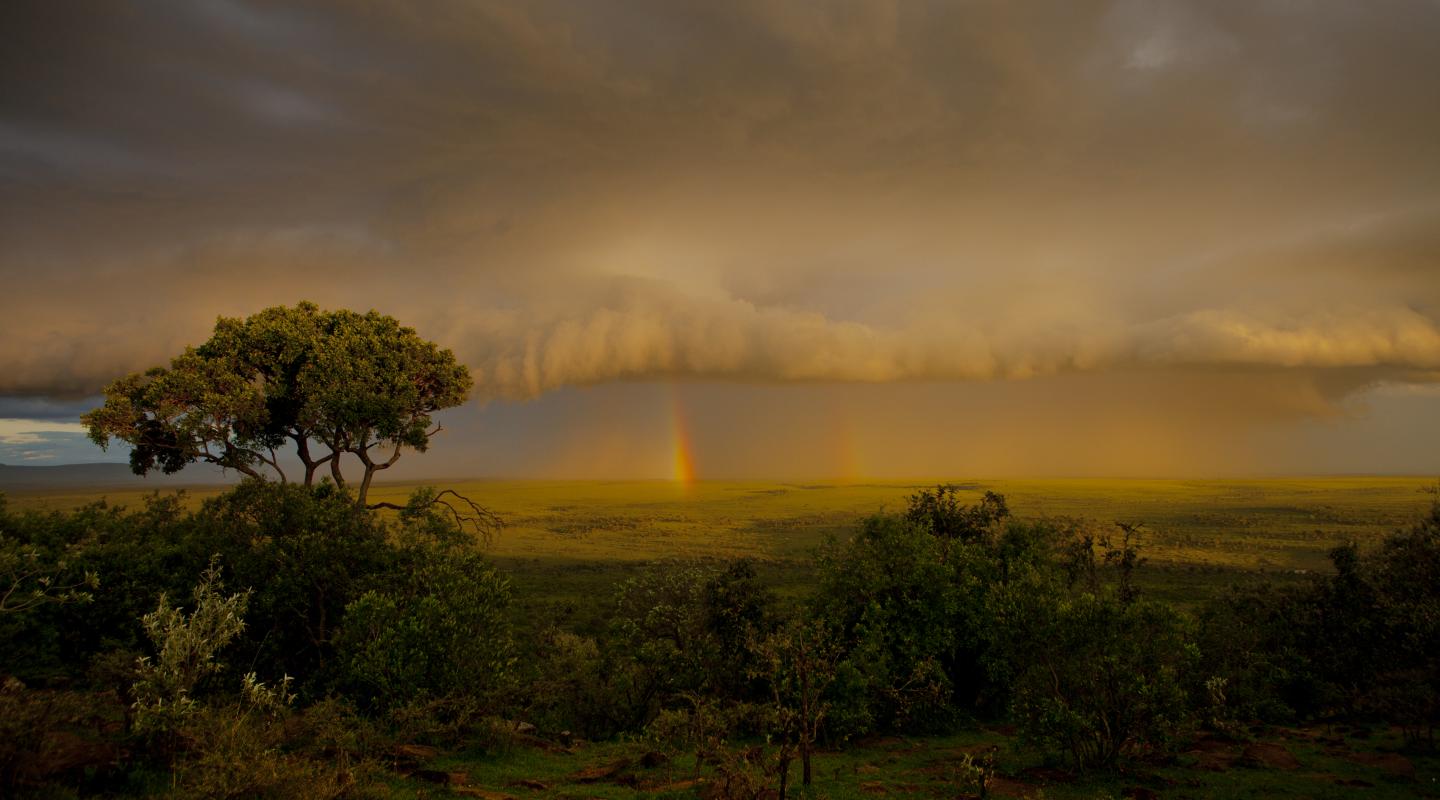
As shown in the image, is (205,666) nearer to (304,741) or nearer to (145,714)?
(145,714)

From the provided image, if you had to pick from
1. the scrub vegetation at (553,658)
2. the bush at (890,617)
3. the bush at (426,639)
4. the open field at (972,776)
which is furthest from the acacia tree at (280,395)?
the bush at (890,617)

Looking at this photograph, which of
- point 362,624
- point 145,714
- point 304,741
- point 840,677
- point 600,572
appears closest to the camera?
point 145,714

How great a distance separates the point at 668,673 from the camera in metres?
34.6

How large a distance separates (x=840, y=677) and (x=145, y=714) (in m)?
25.7

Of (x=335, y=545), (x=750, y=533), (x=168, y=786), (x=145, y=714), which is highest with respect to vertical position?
(x=335, y=545)

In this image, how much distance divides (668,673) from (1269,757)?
90.3ft

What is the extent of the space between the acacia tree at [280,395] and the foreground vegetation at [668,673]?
3.66 m

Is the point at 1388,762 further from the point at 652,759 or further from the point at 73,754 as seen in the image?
the point at 73,754

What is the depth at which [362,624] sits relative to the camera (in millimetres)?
26234

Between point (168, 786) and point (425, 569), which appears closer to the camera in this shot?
point (168, 786)

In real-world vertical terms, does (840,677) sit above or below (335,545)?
below

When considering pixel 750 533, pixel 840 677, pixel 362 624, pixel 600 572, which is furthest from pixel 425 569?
pixel 750 533

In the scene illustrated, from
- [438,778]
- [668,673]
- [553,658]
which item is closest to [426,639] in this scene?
[438,778]

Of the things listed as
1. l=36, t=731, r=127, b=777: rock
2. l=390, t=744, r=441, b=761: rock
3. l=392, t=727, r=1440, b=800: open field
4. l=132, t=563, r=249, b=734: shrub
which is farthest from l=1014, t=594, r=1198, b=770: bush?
l=36, t=731, r=127, b=777: rock
